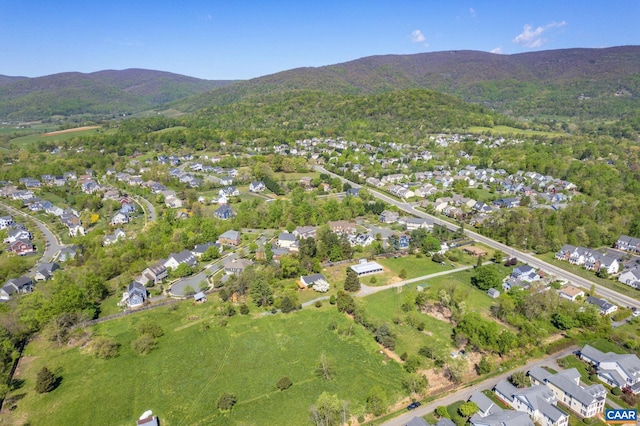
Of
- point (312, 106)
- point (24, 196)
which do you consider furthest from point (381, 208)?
point (312, 106)

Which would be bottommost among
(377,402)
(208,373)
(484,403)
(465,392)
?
(465,392)

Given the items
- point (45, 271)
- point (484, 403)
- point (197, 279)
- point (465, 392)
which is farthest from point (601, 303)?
point (45, 271)

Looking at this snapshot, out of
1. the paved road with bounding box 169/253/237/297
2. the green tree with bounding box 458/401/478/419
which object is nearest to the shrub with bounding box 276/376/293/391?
the green tree with bounding box 458/401/478/419

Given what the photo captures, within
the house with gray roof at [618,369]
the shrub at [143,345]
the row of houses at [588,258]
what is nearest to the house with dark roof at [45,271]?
the shrub at [143,345]

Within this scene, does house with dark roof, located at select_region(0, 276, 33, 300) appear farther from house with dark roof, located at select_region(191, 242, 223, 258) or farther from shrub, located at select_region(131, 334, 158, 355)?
shrub, located at select_region(131, 334, 158, 355)

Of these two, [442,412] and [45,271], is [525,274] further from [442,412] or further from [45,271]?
[45,271]

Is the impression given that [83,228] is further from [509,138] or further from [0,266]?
[509,138]
